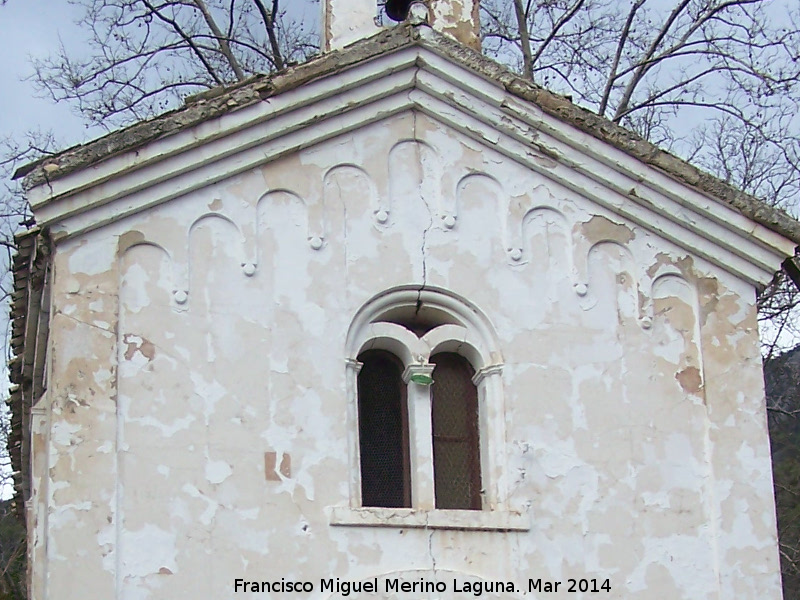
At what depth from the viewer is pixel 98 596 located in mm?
10000

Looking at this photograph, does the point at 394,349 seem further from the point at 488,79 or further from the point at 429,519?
the point at 488,79

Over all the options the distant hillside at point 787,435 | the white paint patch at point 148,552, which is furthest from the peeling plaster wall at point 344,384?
the distant hillside at point 787,435

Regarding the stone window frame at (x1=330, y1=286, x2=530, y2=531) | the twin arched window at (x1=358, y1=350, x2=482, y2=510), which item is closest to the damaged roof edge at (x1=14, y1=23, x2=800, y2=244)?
the stone window frame at (x1=330, y1=286, x2=530, y2=531)

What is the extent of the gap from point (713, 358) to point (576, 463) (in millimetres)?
1386

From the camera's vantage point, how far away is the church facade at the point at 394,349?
10438 mm

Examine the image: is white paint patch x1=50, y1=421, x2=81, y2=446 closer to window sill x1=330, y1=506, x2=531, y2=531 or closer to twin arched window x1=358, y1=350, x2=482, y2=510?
window sill x1=330, y1=506, x2=531, y2=531

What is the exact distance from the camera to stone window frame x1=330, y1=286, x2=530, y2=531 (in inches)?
424

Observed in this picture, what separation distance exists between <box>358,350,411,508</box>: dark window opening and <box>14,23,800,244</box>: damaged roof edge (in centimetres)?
211

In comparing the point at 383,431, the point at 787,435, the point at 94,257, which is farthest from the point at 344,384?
the point at 787,435

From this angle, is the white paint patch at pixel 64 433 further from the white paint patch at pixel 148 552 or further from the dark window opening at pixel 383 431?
the dark window opening at pixel 383 431

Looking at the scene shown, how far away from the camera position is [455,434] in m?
11.5

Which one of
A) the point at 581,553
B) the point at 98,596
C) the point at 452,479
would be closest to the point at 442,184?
the point at 452,479

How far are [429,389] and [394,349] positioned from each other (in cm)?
40

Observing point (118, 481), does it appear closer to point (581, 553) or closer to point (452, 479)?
point (452, 479)
